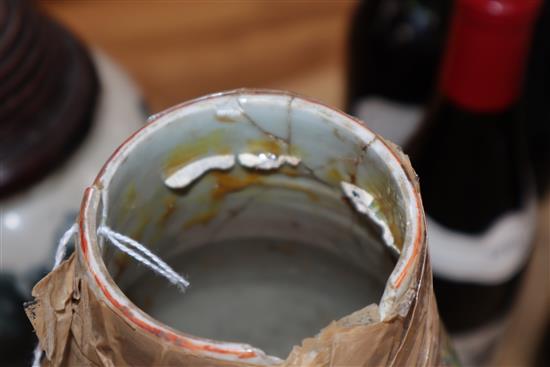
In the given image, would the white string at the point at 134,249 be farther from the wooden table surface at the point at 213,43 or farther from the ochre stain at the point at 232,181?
the wooden table surface at the point at 213,43

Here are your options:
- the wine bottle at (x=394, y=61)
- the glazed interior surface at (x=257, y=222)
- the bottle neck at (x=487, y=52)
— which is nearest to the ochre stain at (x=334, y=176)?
the glazed interior surface at (x=257, y=222)

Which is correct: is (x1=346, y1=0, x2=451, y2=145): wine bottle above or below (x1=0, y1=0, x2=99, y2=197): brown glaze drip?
below

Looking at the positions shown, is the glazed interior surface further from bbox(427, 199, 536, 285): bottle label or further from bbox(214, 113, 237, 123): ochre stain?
bbox(427, 199, 536, 285): bottle label

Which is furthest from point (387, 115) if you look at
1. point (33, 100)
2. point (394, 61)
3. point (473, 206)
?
point (33, 100)

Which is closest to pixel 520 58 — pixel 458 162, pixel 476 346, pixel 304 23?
pixel 458 162

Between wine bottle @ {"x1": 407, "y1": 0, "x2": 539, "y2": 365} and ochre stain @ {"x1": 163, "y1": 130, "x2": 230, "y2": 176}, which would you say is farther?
wine bottle @ {"x1": 407, "y1": 0, "x2": 539, "y2": 365}

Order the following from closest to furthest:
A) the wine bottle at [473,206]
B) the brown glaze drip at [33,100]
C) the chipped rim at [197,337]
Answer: the chipped rim at [197,337], the brown glaze drip at [33,100], the wine bottle at [473,206]

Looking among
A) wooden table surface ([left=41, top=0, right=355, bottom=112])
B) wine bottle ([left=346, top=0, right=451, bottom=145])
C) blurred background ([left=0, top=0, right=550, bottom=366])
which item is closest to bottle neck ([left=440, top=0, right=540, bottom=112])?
blurred background ([left=0, top=0, right=550, bottom=366])
